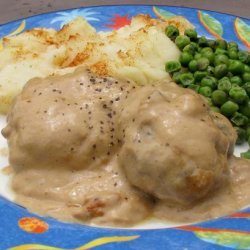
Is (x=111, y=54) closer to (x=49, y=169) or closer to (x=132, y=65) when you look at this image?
(x=132, y=65)

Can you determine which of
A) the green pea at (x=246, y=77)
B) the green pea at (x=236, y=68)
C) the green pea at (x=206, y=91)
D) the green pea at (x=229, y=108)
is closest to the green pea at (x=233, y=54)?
the green pea at (x=236, y=68)

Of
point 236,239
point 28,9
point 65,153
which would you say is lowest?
point 28,9

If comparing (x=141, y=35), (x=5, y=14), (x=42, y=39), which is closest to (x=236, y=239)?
(x=141, y=35)

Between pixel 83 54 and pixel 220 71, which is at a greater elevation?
pixel 83 54

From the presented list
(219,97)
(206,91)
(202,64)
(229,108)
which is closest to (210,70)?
(202,64)

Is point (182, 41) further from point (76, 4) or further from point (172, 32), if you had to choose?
point (76, 4)
